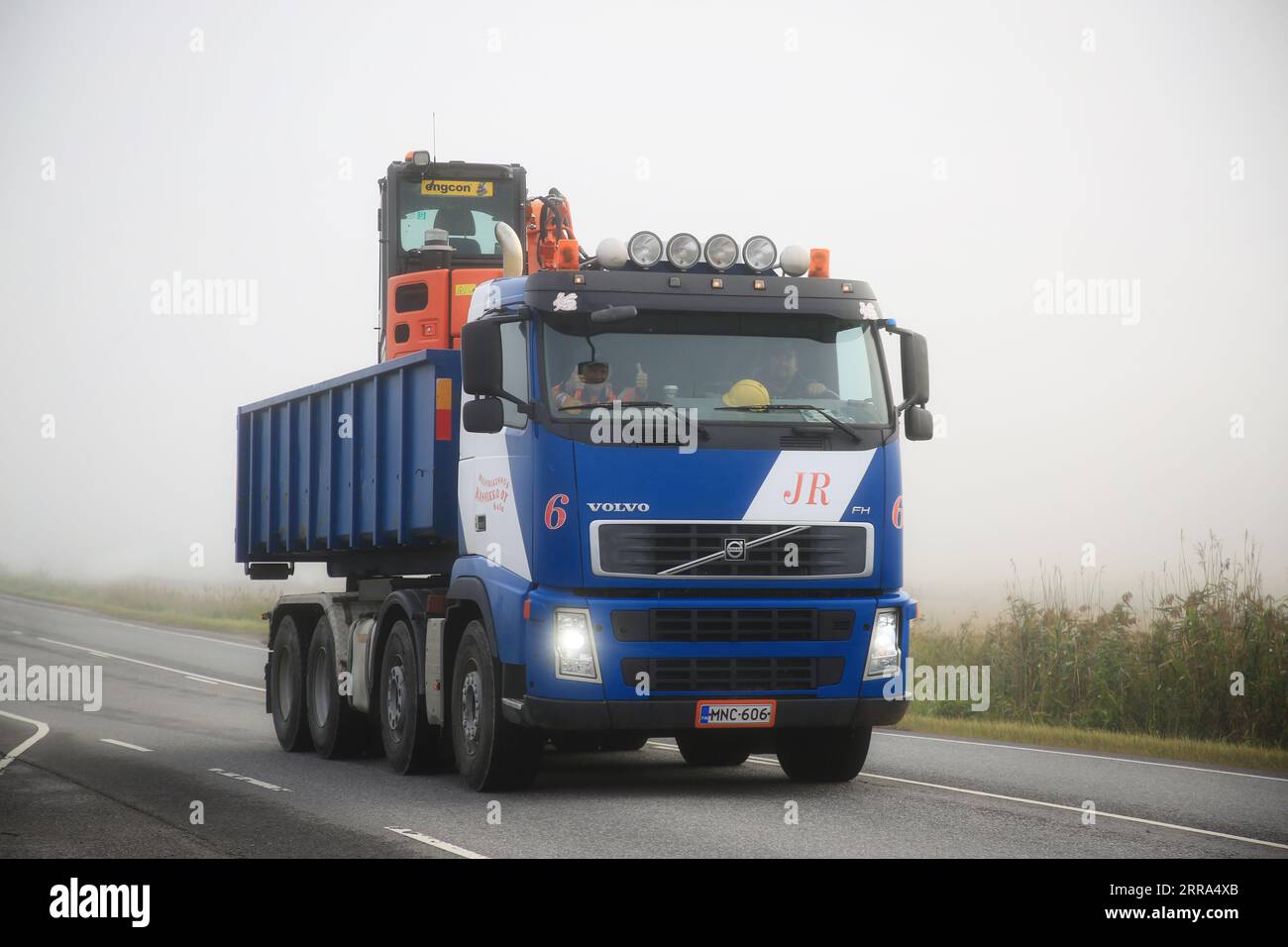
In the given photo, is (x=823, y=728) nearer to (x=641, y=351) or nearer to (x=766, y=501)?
(x=766, y=501)

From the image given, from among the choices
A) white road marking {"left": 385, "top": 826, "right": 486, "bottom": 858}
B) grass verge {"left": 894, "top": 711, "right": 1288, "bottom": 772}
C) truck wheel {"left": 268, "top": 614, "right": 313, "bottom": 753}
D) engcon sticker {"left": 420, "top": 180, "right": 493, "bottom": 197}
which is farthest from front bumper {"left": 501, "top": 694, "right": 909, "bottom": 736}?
engcon sticker {"left": 420, "top": 180, "right": 493, "bottom": 197}

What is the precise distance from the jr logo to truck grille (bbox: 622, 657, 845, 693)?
1.04 metres

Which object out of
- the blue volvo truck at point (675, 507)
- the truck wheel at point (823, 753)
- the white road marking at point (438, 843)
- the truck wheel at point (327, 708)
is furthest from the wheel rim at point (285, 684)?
the white road marking at point (438, 843)

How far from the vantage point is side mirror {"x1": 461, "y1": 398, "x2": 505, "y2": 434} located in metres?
11.6

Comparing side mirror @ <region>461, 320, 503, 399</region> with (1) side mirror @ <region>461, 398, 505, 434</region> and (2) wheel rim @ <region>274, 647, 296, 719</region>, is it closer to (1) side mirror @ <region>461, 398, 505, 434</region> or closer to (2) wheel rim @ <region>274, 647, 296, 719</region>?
(1) side mirror @ <region>461, 398, 505, 434</region>

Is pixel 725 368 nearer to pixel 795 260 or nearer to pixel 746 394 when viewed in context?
pixel 746 394

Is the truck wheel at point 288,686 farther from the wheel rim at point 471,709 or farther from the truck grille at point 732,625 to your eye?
the truck grille at point 732,625

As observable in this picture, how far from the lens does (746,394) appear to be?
1178 centimetres

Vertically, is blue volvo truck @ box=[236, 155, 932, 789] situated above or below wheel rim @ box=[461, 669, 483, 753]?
above

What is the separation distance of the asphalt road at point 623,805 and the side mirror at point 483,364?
271 centimetres

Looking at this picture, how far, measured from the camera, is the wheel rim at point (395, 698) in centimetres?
1398
